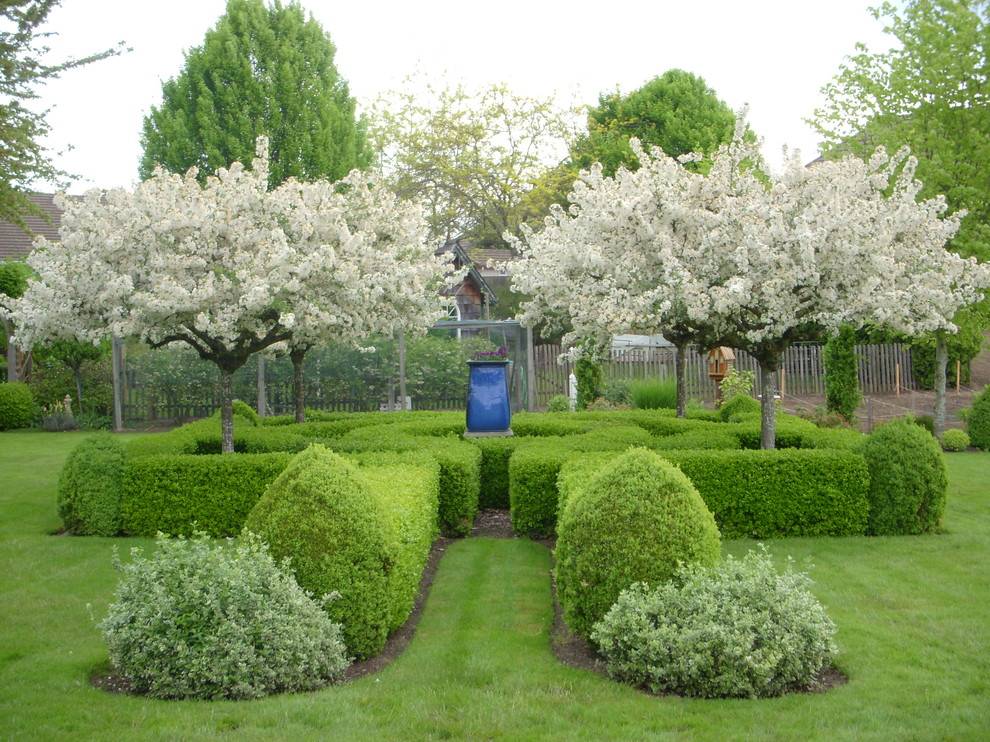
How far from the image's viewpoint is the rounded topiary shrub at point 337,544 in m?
5.82

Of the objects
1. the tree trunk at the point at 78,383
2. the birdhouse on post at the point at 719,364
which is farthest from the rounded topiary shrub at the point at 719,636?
the tree trunk at the point at 78,383

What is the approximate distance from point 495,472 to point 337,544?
5547 mm

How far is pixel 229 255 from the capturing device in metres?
10.8

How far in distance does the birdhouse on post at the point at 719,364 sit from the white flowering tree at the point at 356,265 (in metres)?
10.6

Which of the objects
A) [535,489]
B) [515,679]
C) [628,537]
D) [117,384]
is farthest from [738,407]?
[117,384]

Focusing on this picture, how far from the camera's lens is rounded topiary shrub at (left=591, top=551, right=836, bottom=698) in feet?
17.0

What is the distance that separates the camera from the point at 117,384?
20875 mm

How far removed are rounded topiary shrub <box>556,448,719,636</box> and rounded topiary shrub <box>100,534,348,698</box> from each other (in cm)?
160

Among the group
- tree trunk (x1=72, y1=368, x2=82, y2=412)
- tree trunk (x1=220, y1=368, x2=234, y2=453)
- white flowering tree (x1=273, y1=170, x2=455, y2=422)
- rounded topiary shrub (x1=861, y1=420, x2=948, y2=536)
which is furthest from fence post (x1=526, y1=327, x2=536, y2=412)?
rounded topiary shrub (x1=861, y1=420, x2=948, y2=536)

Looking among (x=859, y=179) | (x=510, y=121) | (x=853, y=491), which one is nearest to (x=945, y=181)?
(x=859, y=179)

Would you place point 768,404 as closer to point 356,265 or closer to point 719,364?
point 356,265

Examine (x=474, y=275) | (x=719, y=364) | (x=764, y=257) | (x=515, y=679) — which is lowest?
(x=515, y=679)

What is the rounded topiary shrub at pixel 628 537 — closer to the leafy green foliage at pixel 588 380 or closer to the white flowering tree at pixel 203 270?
the white flowering tree at pixel 203 270

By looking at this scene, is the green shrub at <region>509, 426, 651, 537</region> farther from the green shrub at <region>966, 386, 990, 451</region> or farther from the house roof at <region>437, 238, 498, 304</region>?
the house roof at <region>437, 238, 498, 304</region>
